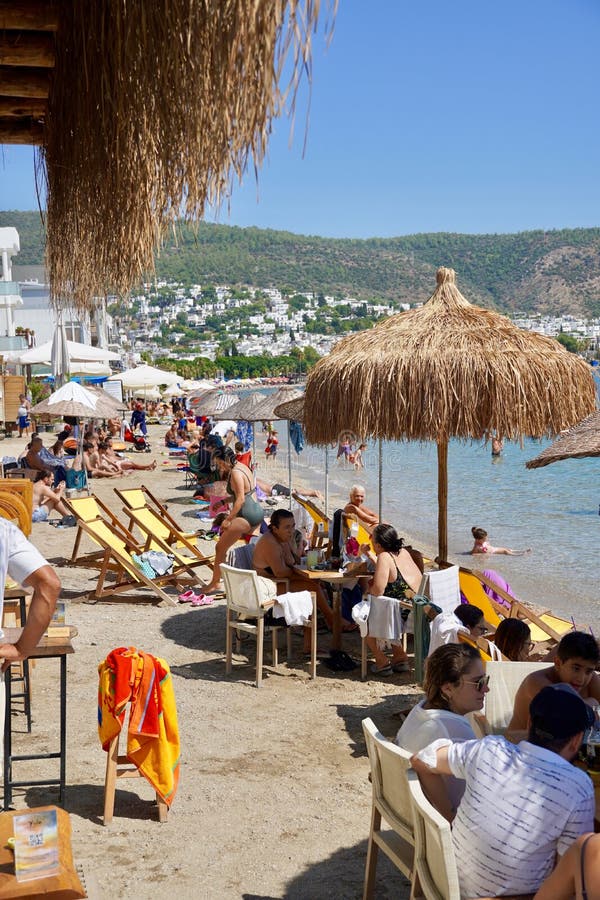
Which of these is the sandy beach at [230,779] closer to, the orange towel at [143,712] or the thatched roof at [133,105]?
the orange towel at [143,712]

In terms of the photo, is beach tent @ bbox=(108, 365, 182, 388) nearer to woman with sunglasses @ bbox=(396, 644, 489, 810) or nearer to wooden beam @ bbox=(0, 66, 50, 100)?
woman with sunglasses @ bbox=(396, 644, 489, 810)

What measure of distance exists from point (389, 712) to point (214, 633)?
2.13 meters

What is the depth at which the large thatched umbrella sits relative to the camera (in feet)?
21.0

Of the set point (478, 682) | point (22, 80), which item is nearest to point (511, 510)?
point (478, 682)

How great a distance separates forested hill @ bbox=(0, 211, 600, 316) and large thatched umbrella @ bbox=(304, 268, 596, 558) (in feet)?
293

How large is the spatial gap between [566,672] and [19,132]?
9.40 feet

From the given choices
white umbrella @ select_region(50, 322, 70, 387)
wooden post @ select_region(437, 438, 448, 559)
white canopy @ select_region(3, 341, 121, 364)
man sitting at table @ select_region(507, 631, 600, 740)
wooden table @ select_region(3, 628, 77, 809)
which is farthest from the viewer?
white canopy @ select_region(3, 341, 121, 364)

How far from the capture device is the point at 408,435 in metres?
6.64

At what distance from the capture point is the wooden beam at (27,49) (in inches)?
107

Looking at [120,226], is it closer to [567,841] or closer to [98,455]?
[567,841]

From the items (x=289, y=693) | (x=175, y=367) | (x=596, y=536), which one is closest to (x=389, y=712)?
(x=289, y=693)

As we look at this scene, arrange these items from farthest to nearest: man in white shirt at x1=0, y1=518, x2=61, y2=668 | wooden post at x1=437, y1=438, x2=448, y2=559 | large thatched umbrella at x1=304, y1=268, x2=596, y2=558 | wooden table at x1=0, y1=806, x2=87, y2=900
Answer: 1. wooden post at x1=437, y1=438, x2=448, y2=559
2. large thatched umbrella at x1=304, y1=268, x2=596, y2=558
3. man in white shirt at x1=0, y1=518, x2=61, y2=668
4. wooden table at x1=0, y1=806, x2=87, y2=900

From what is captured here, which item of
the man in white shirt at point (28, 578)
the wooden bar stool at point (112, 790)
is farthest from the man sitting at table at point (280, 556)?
the man in white shirt at point (28, 578)

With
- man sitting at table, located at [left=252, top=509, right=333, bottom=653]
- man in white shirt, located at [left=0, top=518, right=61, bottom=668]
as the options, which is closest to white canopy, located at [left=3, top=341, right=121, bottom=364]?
man sitting at table, located at [left=252, top=509, right=333, bottom=653]
